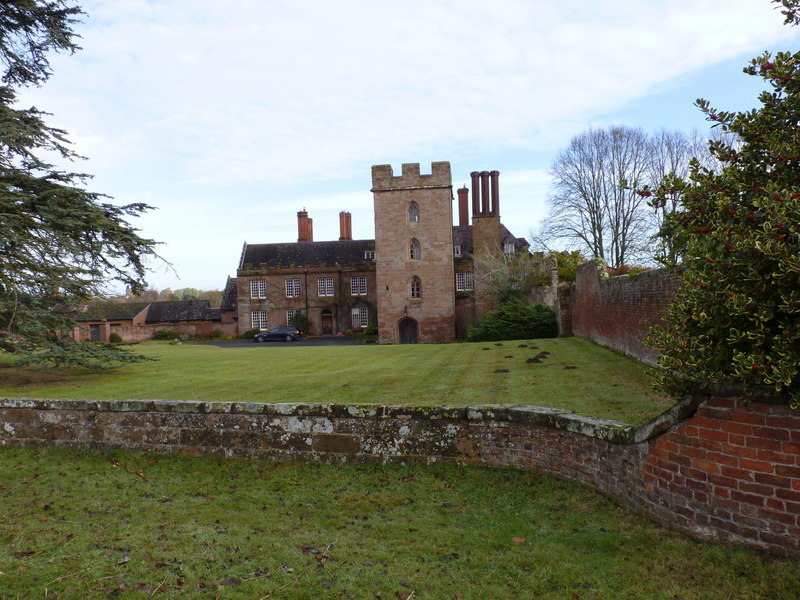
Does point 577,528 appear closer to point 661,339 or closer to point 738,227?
point 661,339

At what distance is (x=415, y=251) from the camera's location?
1491 inches

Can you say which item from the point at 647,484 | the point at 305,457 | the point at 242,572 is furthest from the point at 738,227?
the point at 305,457

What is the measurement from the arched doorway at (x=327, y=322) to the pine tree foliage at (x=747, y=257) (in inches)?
1791

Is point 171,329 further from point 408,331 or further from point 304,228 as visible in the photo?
point 408,331

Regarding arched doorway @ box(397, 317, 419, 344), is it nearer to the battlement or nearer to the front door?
the front door

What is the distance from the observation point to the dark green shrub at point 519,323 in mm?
25766

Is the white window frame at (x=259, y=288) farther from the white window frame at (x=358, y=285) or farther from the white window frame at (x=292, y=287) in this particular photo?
the white window frame at (x=358, y=285)

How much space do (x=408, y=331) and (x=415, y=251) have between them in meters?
5.82

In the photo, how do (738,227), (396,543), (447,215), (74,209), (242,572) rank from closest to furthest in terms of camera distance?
(738,227) < (242,572) < (396,543) < (74,209) < (447,215)

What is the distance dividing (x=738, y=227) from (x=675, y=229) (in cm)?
89

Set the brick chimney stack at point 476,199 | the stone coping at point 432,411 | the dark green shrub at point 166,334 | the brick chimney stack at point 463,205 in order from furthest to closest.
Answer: the dark green shrub at point 166,334, the brick chimney stack at point 463,205, the brick chimney stack at point 476,199, the stone coping at point 432,411

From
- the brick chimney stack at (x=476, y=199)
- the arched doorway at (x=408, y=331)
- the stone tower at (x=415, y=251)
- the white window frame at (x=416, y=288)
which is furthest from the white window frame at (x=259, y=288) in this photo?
the brick chimney stack at (x=476, y=199)

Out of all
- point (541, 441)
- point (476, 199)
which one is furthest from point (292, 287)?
point (541, 441)

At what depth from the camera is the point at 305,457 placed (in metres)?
6.60
